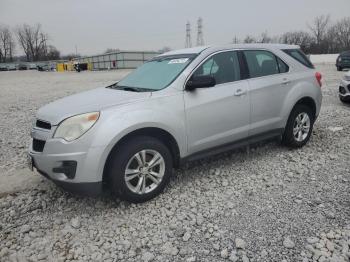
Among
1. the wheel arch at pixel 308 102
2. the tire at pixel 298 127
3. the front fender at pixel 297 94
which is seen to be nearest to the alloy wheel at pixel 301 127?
the tire at pixel 298 127

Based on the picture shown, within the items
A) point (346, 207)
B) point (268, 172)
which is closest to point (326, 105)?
point (268, 172)

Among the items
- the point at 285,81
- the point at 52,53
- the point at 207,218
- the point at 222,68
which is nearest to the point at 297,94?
the point at 285,81

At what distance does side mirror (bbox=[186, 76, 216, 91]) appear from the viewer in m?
3.65

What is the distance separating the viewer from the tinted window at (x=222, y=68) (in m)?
3.99

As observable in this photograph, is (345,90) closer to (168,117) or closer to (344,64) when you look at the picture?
(168,117)

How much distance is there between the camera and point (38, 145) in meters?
3.36

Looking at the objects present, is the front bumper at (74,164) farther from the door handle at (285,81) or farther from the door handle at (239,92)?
the door handle at (285,81)

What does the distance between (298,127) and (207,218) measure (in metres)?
2.64

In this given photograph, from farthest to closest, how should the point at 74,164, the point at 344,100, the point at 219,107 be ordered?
the point at 344,100 < the point at 219,107 < the point at 74,164

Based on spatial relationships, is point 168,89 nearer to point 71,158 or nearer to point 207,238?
point 71,158

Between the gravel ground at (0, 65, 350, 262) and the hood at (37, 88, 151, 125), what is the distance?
105 centimetres

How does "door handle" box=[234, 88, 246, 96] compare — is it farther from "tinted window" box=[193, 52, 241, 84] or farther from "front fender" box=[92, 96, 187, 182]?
"front fender" box=[92, 96, 187, 182]

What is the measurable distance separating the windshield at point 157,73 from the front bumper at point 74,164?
46.1 inches

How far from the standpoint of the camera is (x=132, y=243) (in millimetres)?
2896
